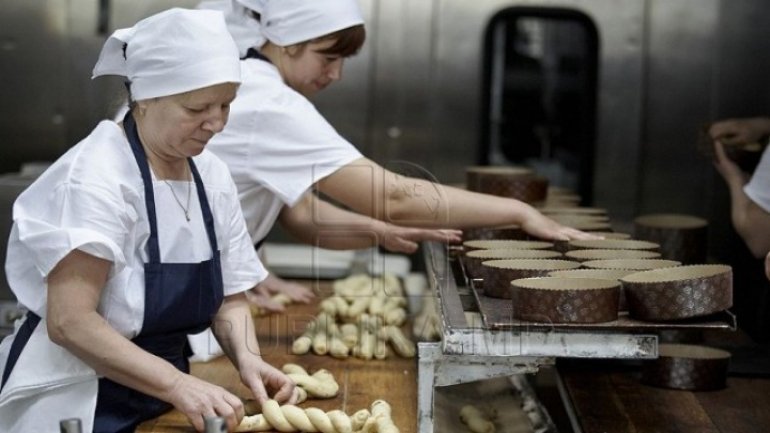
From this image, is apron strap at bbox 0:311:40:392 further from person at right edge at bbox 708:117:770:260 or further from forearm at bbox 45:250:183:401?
person at right edge at bbox 708:117:770:260

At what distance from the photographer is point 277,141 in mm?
3119

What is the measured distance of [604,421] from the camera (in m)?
2.83

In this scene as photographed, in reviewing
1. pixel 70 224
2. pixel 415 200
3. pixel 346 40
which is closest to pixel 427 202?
pixel 415 200

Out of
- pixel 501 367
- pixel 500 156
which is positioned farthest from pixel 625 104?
pixel 501 367

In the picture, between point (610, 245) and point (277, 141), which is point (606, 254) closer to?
point (610, 245)

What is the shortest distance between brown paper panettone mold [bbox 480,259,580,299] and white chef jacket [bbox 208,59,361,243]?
2.11 feet

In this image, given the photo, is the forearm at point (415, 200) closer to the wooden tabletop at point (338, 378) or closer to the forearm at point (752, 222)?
the wooden tabletop at point (338, 378)

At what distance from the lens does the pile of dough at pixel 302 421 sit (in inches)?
97.9

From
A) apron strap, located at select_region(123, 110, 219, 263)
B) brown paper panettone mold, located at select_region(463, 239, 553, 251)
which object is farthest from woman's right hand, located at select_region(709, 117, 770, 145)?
Result: apron strap, located at select_region(123, 110, 219, 263)

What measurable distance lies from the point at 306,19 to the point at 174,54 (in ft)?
2.81

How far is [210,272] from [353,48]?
3.06 ft

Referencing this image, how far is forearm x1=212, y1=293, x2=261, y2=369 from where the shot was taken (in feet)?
8.62

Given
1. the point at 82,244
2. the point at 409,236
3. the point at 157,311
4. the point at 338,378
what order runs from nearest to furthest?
the point at 82,244 → the point at 157,311 → the point at 338,378 → the point at 409,236

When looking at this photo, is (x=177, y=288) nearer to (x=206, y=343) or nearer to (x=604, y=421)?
(x=206, y=343)
